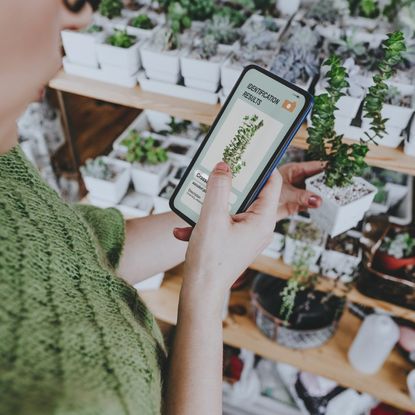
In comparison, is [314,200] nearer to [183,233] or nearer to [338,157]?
[338,157]

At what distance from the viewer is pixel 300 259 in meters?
1.24

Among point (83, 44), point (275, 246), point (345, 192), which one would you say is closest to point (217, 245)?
point (345, 192)

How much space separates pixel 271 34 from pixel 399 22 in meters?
0.28

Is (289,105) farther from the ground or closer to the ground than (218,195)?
farther from the ground

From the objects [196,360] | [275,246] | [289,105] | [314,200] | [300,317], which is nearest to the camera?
[196,360]

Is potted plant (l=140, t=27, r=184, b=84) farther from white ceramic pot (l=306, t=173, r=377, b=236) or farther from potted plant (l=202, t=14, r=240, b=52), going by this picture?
white ceramic pot (l=306, t=173, r=377, b=236)

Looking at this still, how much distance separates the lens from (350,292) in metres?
1.26

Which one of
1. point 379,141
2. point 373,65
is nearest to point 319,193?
point 379,141

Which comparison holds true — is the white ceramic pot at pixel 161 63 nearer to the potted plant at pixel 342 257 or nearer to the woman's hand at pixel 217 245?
the woman's hand at pixel 217 245

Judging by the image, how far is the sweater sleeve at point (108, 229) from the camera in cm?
93

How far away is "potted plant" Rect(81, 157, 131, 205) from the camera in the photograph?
1.45 m

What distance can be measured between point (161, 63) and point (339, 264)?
2.24 feet

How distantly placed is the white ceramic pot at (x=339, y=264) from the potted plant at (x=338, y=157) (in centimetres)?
25

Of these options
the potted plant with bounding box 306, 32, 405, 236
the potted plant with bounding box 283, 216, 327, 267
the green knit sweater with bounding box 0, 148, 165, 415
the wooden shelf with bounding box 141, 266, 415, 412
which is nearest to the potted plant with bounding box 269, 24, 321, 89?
the potted plant with bounding box 306, 32, 405, 236
